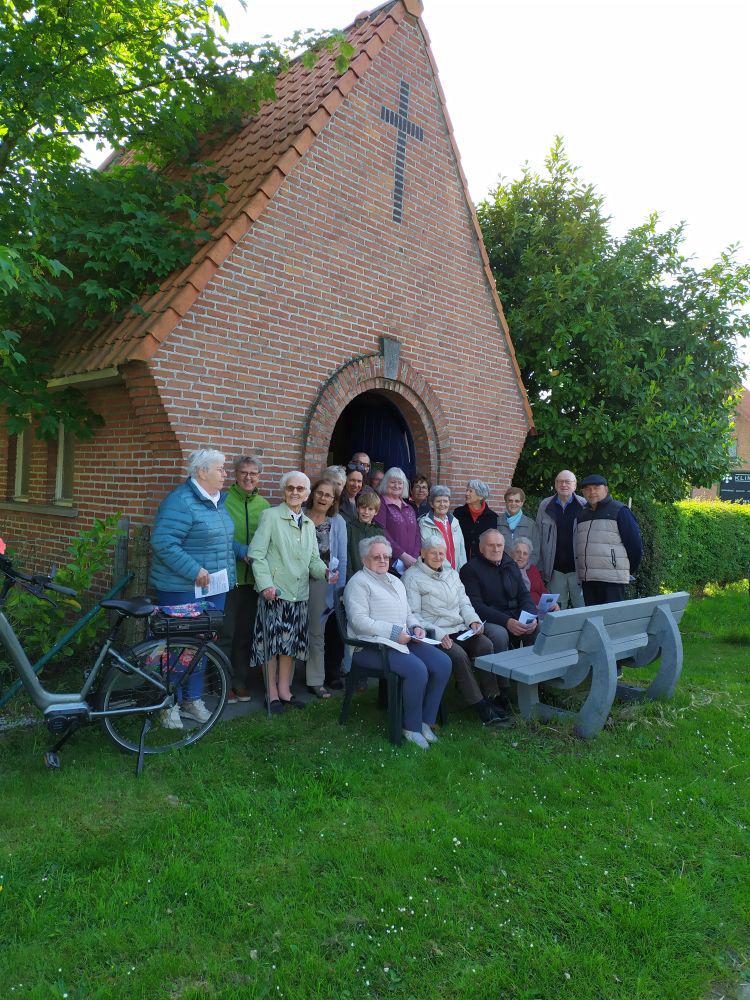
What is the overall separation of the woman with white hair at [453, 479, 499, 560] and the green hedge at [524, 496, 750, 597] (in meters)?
4.94

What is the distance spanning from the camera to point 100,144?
6.53 metres

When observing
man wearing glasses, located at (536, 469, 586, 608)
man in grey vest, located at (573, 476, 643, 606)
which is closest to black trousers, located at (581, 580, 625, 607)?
man in grey vest, located at (573, 476, 643, 606)

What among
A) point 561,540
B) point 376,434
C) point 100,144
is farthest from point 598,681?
point 100,144

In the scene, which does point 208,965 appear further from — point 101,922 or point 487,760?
point 487,760

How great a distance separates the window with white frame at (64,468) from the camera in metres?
7.61

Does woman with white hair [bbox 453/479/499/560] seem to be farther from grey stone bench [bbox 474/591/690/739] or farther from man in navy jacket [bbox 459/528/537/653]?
grey stone bench [bbox 474/591/690/739]

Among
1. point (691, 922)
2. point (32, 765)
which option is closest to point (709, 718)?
point (691, 922)

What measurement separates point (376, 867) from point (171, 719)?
2.14 metres

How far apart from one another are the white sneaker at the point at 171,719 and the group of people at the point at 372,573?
0.04 feet

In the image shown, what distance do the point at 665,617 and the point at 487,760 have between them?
87.0 inches

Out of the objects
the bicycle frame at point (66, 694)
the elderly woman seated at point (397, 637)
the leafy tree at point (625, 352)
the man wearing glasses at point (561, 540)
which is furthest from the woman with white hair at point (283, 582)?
the leafy tree at point (625, 352)

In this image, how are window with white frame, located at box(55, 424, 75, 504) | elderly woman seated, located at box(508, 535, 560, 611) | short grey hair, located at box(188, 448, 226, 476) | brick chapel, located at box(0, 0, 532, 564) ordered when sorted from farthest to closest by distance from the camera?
window with white frame, located at box(55, 424, 75, 504) → elderly woman seated, located at box(508, 535, 560, 611) → brick chapel, located at box(0, 0, 532, 564) → short grey hair, located at box(188, 448, 226, 476)

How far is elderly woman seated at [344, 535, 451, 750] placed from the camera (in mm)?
4754

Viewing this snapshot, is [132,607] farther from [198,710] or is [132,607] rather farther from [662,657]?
[662,657]
